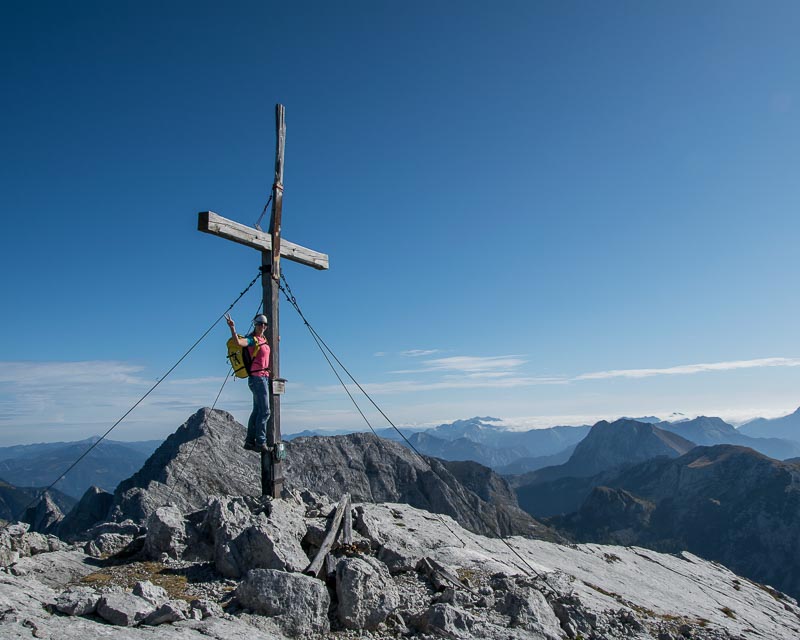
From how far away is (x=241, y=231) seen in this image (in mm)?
14148

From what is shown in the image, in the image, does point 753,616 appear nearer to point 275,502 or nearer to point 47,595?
point 275,502

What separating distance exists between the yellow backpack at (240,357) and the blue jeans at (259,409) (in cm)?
28

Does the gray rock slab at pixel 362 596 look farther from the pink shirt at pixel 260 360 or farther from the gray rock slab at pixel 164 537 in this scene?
the pink shirt at pixel 260 360

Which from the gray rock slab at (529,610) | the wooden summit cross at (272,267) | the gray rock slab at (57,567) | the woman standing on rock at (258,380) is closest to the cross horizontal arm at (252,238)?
the wooden summit cross at (272,267)

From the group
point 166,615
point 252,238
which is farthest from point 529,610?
point 252,238

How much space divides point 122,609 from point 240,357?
22.5ft

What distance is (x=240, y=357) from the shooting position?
13.7 meters

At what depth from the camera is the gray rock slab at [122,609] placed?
772 cm

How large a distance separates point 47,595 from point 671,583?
2755cm

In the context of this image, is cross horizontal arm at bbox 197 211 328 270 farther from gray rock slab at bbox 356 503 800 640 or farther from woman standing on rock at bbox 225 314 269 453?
gray rock slab at bbox 356 503 800 640

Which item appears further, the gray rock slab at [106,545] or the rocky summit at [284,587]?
the gray rock slab at [106,545]

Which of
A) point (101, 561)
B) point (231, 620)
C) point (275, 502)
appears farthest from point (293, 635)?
point (101, 561)

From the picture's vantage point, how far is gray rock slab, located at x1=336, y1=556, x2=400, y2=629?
9.43 m

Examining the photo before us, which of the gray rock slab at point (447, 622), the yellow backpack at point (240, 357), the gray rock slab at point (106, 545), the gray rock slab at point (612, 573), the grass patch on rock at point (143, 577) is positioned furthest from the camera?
the gray rock slab at point (612, 573)
